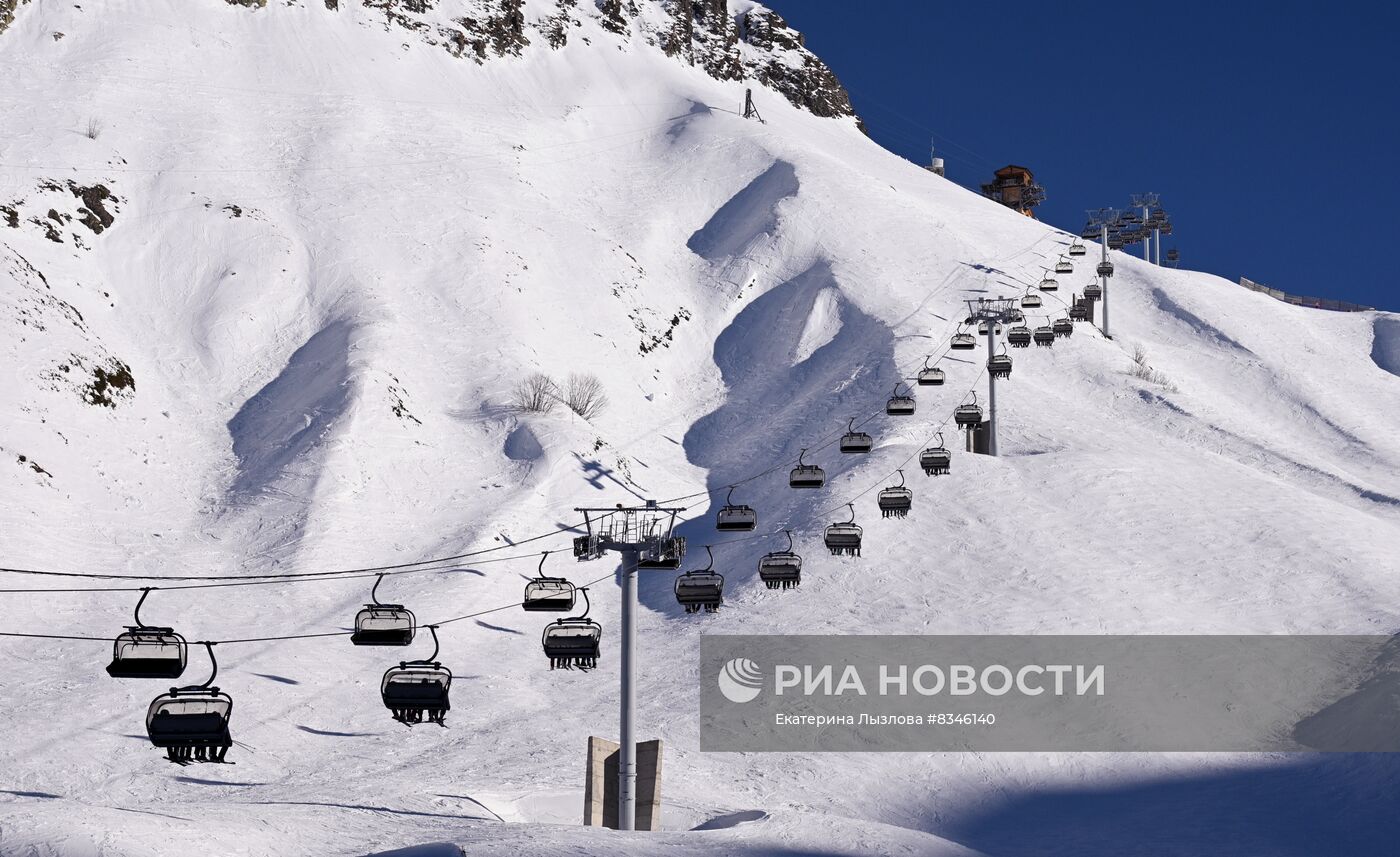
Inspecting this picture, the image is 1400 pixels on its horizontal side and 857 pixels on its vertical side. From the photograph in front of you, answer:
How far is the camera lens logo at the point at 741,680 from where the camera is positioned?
39750 millimetres

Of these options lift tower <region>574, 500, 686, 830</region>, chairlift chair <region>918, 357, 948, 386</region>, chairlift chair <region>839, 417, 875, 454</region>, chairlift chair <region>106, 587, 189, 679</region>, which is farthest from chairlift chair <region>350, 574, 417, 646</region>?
chairlift chair <region>918, 357, 948, 386</region>

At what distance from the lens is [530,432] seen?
58750mm

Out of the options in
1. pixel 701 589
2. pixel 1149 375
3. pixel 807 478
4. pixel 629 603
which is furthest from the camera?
pixel 1149 375

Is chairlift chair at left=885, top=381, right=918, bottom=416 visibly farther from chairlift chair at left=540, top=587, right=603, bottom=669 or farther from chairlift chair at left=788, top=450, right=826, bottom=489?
chairlift chair at left=540, top=587, right=603, bottom=669

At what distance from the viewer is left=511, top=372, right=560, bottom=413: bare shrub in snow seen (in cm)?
6156

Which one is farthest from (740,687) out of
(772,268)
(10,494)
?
(772,268)

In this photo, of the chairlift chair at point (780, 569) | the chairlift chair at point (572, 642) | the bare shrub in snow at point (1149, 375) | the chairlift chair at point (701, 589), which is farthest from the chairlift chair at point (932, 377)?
the chairlift chair at point (572, 642)

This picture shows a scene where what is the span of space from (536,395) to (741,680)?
24.4m

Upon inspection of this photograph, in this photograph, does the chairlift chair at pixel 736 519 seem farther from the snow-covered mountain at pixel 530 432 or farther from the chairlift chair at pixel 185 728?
the chairlift chair at pixel 185 728

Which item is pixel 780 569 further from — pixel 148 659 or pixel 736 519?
pixel 148 659

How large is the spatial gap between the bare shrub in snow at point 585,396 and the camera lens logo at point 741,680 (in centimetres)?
2468

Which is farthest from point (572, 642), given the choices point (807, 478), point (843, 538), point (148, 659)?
point (807, 478)

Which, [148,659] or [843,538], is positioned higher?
[843,538]

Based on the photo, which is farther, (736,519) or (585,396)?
(585,396)
